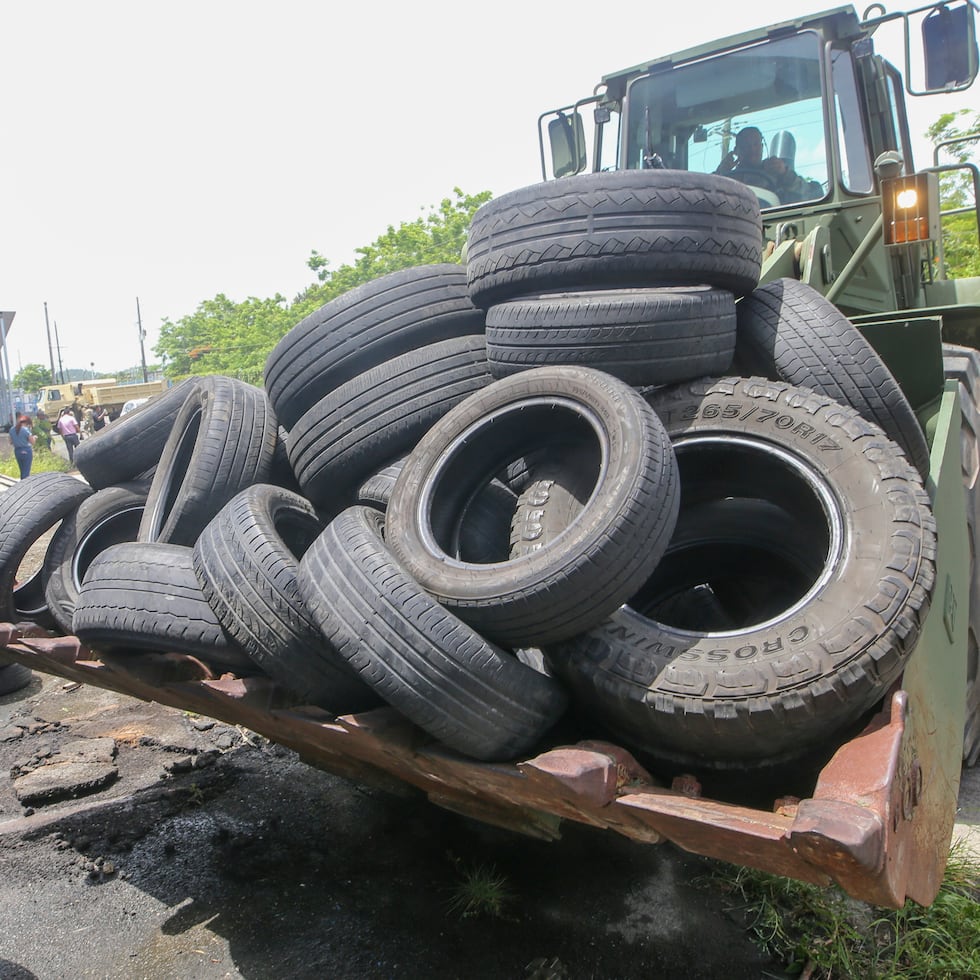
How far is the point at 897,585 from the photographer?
2363mm

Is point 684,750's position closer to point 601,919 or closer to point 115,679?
point 601,919

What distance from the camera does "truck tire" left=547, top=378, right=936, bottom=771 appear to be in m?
2.25

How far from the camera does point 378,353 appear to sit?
373cm

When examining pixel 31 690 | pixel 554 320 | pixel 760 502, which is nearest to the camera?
pixel 554 320

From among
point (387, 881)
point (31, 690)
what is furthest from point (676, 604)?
point (31, 690)

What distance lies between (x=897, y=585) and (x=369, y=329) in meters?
2.26

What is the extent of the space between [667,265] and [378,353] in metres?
1.23

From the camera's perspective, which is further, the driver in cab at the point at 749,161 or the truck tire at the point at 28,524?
the driver in cab at the point at 749,161

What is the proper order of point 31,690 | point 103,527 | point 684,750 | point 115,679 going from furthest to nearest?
point 31,690
point 103,527
point 115,679
point 684,750

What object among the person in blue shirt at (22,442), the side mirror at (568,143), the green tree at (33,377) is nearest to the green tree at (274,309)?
the person in blue shirt at (22,442)

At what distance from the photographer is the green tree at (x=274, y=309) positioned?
1230 inches

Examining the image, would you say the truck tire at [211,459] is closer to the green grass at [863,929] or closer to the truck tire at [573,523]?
the truck tire at [573,523]

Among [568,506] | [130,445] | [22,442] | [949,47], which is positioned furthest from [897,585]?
[22,442]

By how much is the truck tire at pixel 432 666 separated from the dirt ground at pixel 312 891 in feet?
3.06
